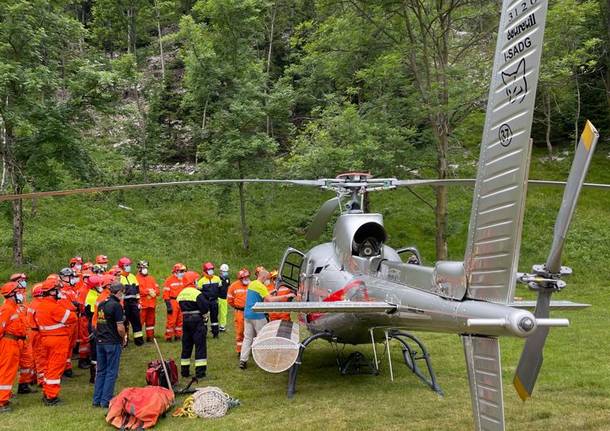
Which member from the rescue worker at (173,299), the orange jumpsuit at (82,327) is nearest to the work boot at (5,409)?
the orange jumpsuit at (82,327)

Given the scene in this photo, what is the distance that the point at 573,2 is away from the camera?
611 inches

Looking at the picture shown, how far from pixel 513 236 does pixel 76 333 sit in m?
8.72

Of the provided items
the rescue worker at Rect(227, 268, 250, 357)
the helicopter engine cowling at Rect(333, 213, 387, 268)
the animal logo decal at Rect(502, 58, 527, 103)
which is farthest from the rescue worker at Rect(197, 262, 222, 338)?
the animal logo decal at Rect(502, 58, 527, 103)

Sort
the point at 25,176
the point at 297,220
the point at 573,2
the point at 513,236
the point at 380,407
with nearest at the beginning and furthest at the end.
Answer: the point at 513,236 < the point at 380,407 < the point at 573,2 < the point at 25,176 < the point at 297,220

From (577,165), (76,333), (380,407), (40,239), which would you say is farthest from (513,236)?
(40,239)

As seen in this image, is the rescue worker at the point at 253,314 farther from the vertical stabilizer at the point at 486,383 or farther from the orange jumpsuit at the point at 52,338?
the vertical stabilizer at the point at 486,383

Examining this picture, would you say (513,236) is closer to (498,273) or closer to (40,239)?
(498,273)

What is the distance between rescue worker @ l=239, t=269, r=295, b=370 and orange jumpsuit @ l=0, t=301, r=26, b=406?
3.43m

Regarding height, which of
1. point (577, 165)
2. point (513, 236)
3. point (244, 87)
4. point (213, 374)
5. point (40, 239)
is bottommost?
point (213, 374)

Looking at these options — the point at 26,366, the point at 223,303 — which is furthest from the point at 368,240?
the point at 223,303

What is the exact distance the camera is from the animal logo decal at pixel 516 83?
330 cm

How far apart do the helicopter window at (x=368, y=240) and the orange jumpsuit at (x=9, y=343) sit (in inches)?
190

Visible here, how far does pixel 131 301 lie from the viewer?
436 inches

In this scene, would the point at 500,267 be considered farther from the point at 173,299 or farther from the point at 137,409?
the point at 173,299
